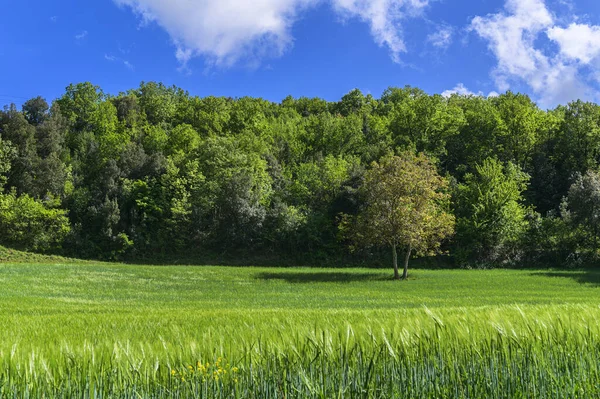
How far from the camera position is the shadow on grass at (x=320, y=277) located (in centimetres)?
2945

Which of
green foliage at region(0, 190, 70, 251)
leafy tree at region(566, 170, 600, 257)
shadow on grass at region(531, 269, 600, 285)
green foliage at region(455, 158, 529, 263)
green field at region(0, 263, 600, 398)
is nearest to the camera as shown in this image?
green field at region(0, 263, 600, 398)

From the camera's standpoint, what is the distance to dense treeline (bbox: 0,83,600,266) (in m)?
42.3

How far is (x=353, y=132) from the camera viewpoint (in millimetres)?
67625

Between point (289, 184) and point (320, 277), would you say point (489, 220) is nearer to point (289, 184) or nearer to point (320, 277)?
point (320, 277)

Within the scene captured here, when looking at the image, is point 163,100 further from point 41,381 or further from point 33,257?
point 41,381

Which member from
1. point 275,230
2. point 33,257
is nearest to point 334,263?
point 275,230

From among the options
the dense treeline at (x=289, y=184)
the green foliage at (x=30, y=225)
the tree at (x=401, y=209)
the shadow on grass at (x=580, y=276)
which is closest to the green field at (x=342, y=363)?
the tree at (x=401, y=209)

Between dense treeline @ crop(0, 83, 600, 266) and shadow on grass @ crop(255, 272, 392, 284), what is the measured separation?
9.04m

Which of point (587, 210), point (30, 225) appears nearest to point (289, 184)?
point (30, 225)

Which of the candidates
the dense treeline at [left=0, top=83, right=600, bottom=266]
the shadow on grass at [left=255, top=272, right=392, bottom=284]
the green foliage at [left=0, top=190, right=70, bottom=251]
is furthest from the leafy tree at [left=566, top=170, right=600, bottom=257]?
the green foliage at [left=0, top=190, right=70, bottom=251]

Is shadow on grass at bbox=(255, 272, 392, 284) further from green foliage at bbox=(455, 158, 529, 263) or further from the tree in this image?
green foliage at bbox=(455, 158, 529, 263)

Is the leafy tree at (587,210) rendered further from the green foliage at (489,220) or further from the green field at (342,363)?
the green field at (342,363)

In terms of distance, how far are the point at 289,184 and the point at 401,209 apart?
2710cm

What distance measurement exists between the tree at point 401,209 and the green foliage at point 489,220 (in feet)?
39.1
